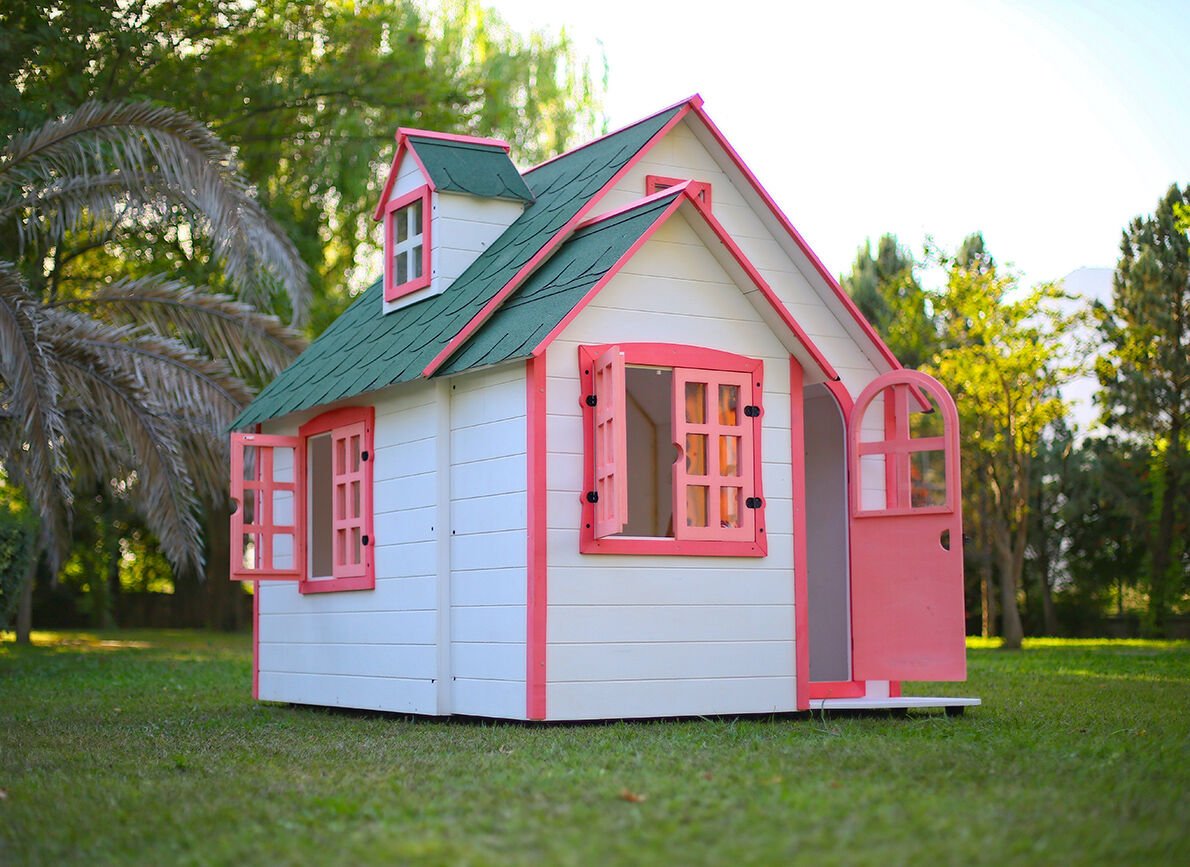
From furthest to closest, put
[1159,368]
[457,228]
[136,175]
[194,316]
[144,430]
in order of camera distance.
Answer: [1159,368]
[194,316]
[136,175]
[144,430]
[457,228]

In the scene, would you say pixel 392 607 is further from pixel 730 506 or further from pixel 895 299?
pixel 895 299

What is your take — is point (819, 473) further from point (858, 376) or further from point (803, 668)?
point (803, 668)

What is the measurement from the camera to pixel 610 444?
9602mm

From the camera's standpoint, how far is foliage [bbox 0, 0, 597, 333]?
70.1 feet

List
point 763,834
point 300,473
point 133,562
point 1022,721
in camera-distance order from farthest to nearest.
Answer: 1. point 133,562
2. point 300,473
3. point 1022,721
4. point 763,834

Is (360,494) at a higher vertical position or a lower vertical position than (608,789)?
higher

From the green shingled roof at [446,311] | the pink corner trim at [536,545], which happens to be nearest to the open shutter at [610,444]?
the pink corner trim at [536,545]

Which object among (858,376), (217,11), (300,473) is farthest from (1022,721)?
(217,11)

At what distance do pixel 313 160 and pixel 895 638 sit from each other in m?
18.1

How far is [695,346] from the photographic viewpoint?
10.4m

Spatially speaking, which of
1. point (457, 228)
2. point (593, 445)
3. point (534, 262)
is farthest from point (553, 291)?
point (457, 228)

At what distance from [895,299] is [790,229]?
13.4 metres

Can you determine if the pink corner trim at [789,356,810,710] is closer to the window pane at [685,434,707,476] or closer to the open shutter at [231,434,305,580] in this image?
the window pane at [685,434,707,476]

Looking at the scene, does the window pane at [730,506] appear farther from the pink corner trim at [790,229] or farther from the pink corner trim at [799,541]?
the pink corner trim at [790,229]
